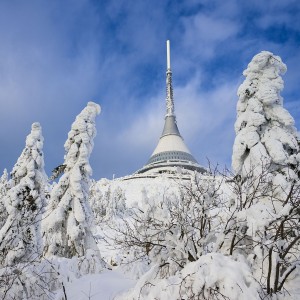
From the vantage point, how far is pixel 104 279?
12.5 metres

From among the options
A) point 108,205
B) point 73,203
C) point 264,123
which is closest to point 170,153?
point 108,205

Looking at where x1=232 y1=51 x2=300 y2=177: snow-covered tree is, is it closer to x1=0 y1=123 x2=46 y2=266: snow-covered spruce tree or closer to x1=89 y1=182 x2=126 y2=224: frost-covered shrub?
x1=0 y1=123 x2=46 y2=266: snow-covered spruce tree

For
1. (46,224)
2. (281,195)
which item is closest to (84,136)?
(46,224)

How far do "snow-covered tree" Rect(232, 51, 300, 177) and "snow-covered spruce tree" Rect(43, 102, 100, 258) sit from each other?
11.0 meters

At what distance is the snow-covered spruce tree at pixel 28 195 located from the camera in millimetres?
16828

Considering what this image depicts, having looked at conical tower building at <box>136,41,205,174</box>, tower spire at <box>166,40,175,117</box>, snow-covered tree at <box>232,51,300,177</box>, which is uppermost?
tower spire at <box>166,40,175,117</box>

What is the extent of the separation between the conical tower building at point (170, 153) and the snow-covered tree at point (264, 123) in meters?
58.2

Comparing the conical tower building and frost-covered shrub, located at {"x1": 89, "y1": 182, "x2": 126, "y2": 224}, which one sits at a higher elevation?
the conical tower building

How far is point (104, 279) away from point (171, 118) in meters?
111

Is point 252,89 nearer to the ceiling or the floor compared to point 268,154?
nearer to the ceiling

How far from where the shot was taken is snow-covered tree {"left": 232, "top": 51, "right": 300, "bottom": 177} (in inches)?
485

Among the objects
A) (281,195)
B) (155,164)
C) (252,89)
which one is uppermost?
(155,164)

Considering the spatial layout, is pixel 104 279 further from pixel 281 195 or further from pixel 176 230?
pixel 281 195

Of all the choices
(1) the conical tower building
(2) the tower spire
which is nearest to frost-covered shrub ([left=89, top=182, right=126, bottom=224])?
(1) the conical tower building
